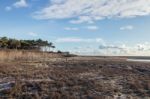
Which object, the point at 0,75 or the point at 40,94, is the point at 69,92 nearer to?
the point at 40,94

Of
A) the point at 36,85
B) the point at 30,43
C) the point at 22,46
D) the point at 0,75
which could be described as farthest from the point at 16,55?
the point at 30,43

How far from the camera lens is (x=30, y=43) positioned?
117312 millimetres

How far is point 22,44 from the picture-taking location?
107m

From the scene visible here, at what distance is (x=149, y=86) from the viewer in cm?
1603

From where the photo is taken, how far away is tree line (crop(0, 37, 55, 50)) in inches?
3636

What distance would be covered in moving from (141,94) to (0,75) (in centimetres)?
1022

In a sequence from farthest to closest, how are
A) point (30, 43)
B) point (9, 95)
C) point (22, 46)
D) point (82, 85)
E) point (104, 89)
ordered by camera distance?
point (30, 43)
point (22, 46)
point (82, 85)
point (104, 89)
point (9, 95)

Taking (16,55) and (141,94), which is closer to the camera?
(141,94)

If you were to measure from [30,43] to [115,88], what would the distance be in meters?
104

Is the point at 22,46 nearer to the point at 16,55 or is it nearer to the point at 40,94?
the point at 16,55

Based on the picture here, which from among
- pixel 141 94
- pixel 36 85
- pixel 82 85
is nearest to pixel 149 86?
pixel 141 94

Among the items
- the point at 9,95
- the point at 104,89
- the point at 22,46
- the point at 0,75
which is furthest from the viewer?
the point at 22,46

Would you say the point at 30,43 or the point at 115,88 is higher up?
the point at 30,43

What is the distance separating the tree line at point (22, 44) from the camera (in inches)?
3636
